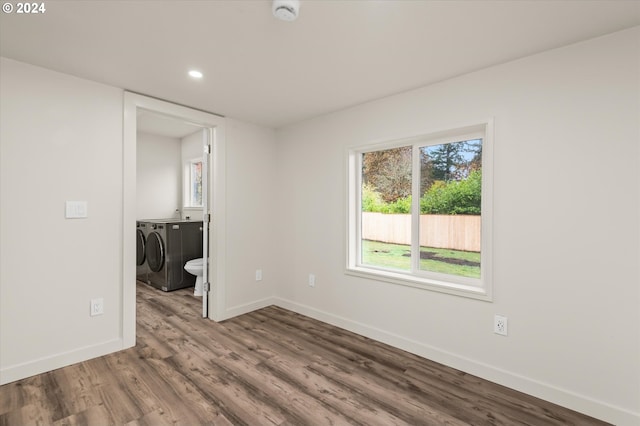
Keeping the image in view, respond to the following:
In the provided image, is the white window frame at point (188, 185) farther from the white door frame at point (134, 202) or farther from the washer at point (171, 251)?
the white door frame at point (134, 202)

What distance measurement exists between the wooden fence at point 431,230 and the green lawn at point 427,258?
5 cm

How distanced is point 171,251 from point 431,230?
3504 millimetres

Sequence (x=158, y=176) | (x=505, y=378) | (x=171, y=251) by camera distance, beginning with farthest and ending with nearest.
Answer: (x=158, y=176)
(x=171, y=251)
(x=505, y=378)

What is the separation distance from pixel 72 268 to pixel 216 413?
62.3 inches

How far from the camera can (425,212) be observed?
2664 millimetres

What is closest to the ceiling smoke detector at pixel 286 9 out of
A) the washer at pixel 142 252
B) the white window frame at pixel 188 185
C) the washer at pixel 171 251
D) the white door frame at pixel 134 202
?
the white door frame at pixel 134 202

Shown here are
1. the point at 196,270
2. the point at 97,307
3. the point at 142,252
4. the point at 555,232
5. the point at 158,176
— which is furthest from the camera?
the point at 158,176

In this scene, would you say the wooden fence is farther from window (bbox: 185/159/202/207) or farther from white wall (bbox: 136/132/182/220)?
white wall (bbox: 136/132/182/220)

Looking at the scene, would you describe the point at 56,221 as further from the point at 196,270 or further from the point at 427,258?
the point at 427,258

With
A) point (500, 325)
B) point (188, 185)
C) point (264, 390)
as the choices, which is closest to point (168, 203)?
point (188, 185)

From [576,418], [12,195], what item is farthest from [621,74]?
[12,195]

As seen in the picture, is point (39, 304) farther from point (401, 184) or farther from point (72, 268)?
point (401, 184)

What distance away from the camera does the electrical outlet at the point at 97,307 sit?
2406mm

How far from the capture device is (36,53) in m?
1.97
